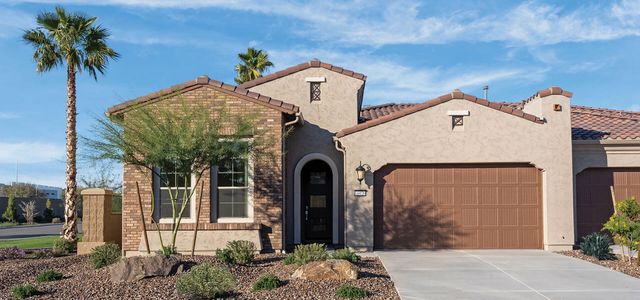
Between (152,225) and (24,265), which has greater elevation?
(152,225)

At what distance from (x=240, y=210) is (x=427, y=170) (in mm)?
5144

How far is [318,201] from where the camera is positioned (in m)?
17.5

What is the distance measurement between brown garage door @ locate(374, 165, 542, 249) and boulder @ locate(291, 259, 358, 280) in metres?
5.30

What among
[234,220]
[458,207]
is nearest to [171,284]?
[234,220]

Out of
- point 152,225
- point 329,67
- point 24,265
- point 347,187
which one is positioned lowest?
point 24,265

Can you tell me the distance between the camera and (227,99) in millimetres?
14969

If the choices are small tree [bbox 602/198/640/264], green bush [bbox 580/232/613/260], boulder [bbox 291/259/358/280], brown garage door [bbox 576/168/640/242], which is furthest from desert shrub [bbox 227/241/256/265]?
brown garage door [bbox 576/168/640/242]

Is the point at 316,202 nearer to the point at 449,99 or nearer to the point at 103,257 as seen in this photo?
the point at 449,99

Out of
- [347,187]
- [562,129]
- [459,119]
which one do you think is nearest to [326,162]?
[347,187]

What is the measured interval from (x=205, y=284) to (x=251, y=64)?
22.3m

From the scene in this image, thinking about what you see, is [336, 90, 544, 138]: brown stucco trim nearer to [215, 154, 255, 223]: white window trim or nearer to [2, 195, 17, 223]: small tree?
[215, 154, 255, 223]: white window trim

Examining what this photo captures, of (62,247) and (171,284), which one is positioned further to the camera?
(62,247)

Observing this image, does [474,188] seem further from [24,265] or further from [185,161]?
[24,265]

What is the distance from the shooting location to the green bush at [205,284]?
371 inches
